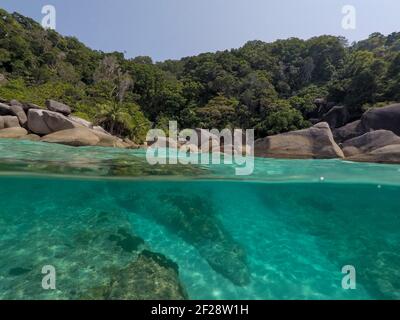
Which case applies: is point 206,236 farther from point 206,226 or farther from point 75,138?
point 75,138

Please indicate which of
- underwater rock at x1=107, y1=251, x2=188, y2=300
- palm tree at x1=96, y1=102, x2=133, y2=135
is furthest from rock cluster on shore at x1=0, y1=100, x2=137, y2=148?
underwater rock at x1=107, y1=251, x2=188, y2=300

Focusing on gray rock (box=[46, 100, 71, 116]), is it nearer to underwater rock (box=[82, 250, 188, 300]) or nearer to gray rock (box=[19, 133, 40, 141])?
gray rock (box=[19, 133, 40, 141])

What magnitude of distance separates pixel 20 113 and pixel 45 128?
142 inches

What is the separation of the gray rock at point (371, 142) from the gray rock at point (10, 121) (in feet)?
76.4

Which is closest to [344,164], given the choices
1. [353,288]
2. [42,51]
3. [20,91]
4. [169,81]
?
[353,288]

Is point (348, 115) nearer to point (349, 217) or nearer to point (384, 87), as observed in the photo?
point (384, 87)

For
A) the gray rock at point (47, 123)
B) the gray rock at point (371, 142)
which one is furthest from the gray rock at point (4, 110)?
the gray rock at point (371, 142)

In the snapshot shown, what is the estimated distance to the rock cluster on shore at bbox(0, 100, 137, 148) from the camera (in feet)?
63.5

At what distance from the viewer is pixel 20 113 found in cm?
2391

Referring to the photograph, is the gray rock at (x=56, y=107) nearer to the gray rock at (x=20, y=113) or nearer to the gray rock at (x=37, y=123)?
the gray rock at (x=20, y=113)

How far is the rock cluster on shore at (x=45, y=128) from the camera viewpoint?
1934 cm

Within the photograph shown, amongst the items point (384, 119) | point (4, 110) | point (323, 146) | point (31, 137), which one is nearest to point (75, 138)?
point (31, 137)

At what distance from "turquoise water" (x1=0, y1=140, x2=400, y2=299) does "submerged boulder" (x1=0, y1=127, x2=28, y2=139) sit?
6.34 metres

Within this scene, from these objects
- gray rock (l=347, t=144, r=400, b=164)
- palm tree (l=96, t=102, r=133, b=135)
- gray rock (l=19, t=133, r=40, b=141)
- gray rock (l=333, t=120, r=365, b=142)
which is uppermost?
palm tree (l=96, t=102, r=133, b=135)
